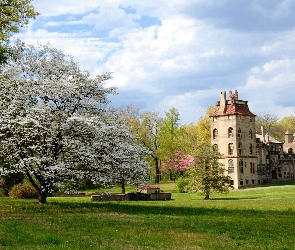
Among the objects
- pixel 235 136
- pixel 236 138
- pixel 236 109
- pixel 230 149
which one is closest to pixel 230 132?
pixel 235 136

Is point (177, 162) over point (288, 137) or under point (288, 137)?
under

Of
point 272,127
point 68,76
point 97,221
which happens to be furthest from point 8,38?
point 272,127

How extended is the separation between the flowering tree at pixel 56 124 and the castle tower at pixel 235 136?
51232mm

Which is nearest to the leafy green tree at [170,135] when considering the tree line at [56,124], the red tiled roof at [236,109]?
the red tiled roof at [236,109]

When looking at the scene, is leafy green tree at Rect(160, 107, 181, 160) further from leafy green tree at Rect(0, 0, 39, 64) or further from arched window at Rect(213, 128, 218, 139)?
leafy green tree at Rect(0, 0, 39, 64)

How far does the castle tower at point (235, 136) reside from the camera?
81.6 meters

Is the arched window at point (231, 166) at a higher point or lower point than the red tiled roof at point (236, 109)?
lower

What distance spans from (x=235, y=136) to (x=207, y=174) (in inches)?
1073

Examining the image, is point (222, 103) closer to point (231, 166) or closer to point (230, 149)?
point (230, 149)

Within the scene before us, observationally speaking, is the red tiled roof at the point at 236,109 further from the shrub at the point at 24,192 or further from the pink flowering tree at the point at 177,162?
the shrub at the point at 24,192

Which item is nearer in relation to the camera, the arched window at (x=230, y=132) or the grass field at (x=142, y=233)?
the grass field at (x=142, y=233)

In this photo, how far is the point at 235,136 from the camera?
81375 millimetres

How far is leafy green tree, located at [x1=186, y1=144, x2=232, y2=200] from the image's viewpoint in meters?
55.8

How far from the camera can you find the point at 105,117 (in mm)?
32594
